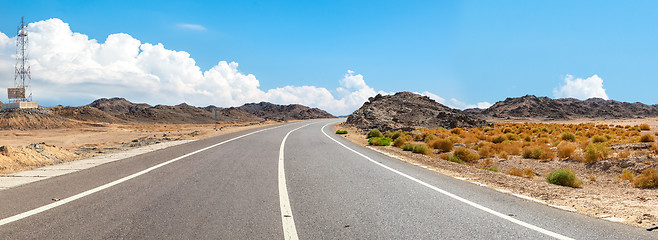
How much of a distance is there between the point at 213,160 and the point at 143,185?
4.13 meters

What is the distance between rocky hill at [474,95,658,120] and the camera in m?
114

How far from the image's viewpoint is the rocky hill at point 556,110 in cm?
11369

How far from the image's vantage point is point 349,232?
14.1ft

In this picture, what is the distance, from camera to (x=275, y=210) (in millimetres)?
5250

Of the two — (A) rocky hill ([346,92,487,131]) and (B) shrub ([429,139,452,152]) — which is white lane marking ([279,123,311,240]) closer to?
(B) shrub ([429,139,452,152])

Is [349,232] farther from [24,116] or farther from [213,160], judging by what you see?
Result: [24,116]

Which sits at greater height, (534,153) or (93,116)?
(93,116)

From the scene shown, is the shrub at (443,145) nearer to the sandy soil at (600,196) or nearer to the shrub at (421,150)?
the shrub at (421,150)

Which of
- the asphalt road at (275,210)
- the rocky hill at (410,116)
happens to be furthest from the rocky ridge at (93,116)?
the asphalt road at (275,210)

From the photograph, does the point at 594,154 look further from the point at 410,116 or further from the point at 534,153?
the point at 410,116

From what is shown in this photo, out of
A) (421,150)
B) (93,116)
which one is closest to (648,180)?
(421,150)

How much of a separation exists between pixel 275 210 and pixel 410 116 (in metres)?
56.4

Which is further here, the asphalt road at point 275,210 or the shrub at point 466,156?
the shrub at point 466,156

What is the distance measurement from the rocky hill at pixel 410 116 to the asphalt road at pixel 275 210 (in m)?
41.0
